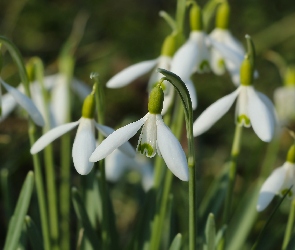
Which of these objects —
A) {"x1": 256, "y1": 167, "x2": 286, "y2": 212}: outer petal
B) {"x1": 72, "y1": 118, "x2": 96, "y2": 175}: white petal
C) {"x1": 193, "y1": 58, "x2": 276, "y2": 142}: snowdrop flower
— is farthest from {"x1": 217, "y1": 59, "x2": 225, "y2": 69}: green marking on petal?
{"x1": 72, "y1": 118, "x2": 96, "y2": 175}: white petal

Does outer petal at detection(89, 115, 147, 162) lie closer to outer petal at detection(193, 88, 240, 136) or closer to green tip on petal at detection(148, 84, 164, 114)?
green tip on petal at detection(148, 84, 164, 114)

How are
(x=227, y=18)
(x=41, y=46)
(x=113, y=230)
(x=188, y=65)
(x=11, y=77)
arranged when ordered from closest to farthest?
(x=188, y=65), (x=113, y=230), (x=227, y=18), (x=11, y=77), (x=41, y=46)

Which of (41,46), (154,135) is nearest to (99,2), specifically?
(41,46)

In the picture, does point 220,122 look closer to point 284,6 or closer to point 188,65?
point 284,6

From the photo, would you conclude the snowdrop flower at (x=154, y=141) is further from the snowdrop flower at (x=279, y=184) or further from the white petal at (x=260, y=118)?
the snowdrop flower at (x=279, y=184)

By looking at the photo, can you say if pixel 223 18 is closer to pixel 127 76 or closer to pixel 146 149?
pixel 127 76

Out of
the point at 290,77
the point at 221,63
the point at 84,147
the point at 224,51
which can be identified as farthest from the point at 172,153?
the point at 290,77

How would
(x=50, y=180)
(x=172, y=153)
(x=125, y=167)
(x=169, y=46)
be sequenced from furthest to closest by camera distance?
(x=125, y=167) < (x=50, y=180) < (x=169, y=46) < (x=172, y=153)
